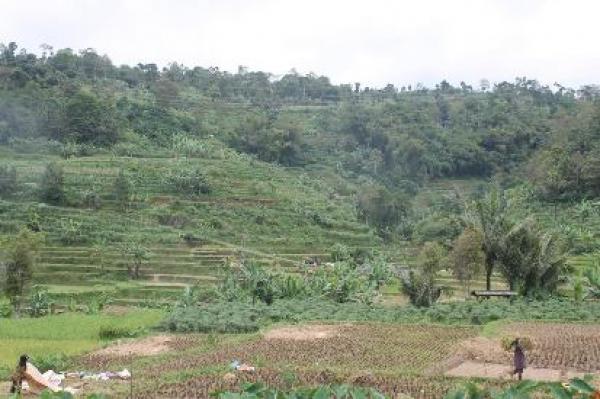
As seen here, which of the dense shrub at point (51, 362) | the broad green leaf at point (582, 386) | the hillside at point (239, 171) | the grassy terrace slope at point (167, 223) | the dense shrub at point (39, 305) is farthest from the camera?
the hillside at point (239, 171)

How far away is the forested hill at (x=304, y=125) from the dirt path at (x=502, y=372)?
40248mm

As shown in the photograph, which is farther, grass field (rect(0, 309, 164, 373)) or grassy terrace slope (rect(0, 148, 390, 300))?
grassy terrace slope (rect(0, 148, 390, 300))

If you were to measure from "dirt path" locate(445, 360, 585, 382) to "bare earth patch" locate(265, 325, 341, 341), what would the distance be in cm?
568

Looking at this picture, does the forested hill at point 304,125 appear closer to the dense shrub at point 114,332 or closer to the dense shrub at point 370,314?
the dense shrub at point 370,314

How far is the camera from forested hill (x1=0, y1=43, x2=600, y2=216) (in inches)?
2424

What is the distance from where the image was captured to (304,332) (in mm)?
24344

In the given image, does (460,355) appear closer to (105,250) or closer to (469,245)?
(469,245)

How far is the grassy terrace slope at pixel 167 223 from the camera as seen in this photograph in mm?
42219

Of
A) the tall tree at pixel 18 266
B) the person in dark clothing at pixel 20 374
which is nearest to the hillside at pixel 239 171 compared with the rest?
the tall tree at pixel 18 266

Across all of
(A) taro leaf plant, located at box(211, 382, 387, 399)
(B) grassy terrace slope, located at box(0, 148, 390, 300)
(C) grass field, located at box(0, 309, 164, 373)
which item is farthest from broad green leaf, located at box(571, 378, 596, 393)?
(B) grassy terrace slope, located at box(0, 148, 390, 300)

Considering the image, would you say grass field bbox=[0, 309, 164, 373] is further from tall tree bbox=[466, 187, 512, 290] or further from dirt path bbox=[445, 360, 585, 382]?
tall tree bbox=[466, 187, 512, 290]

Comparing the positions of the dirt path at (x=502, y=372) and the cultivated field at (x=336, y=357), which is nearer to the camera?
the cultivated field at (x=336, y=357)

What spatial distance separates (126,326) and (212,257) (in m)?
17.9

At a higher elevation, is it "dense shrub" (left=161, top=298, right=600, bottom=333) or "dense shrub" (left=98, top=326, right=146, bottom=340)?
"dense shrub" (left=161, top=298, right=600, bottom=333)
